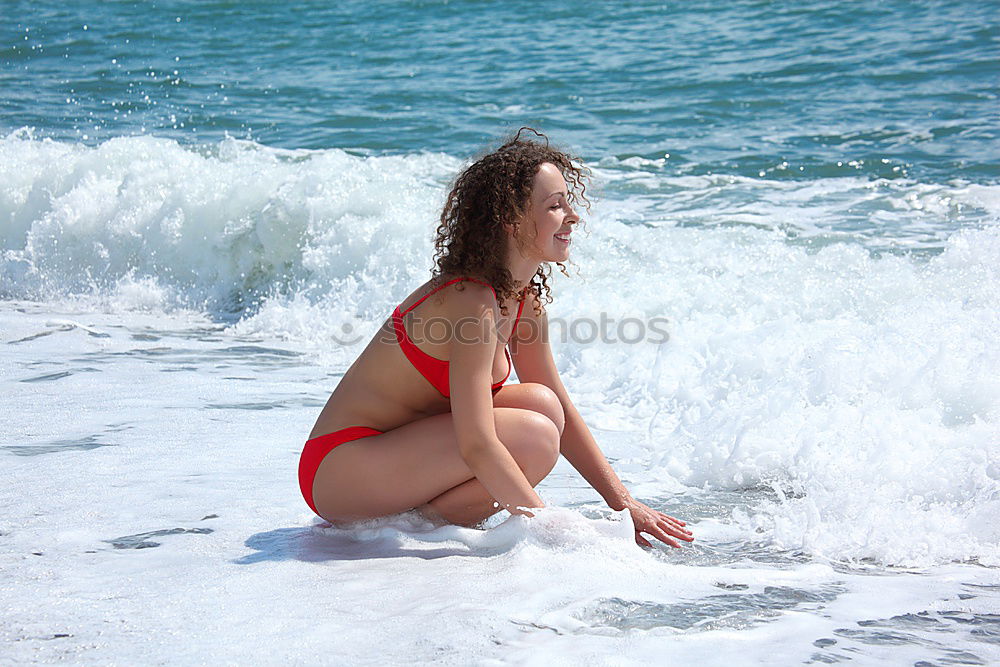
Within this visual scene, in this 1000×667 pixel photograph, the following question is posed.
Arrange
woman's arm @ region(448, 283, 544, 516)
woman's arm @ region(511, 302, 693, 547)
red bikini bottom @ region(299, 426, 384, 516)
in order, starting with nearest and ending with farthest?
woman's arm @ region(448, 283, 544, 516), red bikini bottom @ region(299, 426, 384, 516), woman's arm @ region(511, 302, 693, 547)

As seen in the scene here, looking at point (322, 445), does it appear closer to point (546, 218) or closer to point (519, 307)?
point (519, 307)

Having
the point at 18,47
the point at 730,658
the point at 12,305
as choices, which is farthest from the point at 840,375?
the point at 18,47

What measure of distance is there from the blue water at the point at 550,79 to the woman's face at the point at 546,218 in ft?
22.9

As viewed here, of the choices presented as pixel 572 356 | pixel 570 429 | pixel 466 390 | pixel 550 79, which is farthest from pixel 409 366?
pixel 550 79

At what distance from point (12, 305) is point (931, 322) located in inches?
242

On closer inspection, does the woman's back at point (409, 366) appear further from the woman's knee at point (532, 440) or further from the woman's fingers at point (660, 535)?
the woman's fingers at point (660, 535)

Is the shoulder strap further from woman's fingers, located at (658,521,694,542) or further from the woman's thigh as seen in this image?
woman's fingers, located at (658,521,694,542)

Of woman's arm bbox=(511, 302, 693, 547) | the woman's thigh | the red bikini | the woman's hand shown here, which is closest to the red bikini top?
the red bikini

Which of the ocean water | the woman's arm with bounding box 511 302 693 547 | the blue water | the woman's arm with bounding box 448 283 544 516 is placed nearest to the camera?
the ocean water

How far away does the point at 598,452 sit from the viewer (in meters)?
3.46

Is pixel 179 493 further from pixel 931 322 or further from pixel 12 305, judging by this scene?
pixel 12 305

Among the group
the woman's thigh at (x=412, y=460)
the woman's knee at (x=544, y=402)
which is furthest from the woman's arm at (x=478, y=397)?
the woman's knee at (x=544, y=402)

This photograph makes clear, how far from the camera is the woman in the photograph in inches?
118

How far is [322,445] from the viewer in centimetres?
323
